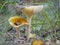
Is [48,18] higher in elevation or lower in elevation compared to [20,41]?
higher

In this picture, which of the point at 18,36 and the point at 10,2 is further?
the point at 10,2

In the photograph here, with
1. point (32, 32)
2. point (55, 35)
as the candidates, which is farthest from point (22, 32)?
point (55, 35)

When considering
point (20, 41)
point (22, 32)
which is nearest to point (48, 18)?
point (22, 32)

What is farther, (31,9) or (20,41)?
(20,41)

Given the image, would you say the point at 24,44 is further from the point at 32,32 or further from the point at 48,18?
the point at 48,18

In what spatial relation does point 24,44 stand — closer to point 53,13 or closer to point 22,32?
point 22,32

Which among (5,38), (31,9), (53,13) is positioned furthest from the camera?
(53,13)

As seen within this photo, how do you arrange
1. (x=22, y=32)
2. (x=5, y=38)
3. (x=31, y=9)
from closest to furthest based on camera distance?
(x=31, y=9) < (x=5, y=38) < (x=22, y=32)

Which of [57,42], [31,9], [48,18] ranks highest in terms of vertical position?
[31,9]

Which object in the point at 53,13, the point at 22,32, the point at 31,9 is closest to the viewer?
the point at 31,9
